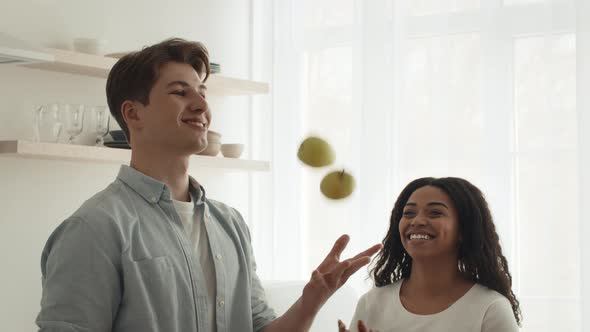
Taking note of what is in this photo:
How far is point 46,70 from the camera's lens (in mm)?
3490

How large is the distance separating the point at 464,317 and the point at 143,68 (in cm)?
100

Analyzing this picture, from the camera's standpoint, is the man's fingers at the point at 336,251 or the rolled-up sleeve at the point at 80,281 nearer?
the rolled-up sleeve at the point at 80,281

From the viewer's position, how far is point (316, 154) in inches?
66.4

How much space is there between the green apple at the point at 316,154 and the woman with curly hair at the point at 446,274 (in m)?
0.58

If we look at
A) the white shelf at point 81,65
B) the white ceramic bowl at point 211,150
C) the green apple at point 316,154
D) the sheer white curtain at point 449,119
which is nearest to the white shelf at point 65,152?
the white ceramic bowl at point 211,150

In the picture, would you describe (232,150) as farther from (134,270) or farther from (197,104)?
(134,270)

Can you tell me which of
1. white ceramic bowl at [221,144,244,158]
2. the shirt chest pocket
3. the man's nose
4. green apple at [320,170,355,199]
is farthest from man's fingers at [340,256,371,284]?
white ceramic bowl at [221,144,244,158]

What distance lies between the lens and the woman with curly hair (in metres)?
2.13

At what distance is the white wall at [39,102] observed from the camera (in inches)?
132

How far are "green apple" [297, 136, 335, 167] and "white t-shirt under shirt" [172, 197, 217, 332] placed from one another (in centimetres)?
40

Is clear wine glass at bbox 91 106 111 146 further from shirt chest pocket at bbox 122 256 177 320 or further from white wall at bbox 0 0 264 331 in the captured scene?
shirt chest pocket at bbox 122 256 177 320

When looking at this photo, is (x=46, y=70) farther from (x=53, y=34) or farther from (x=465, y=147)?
(x=465, y=147)

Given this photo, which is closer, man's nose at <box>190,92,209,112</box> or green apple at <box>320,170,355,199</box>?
green apple at <box>320,170,355,199</box>

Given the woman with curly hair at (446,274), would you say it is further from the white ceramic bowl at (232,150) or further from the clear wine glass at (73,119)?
the white ceramic bowl at (232,150)
